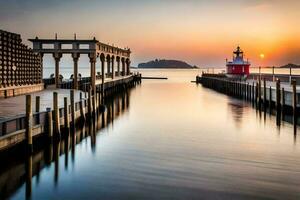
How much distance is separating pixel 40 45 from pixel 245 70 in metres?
44.9

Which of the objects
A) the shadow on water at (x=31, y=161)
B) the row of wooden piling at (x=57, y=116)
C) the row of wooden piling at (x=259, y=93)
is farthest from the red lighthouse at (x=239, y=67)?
the shadow on water at (x=31, y=161)

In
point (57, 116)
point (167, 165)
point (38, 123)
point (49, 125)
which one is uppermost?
point (57, 116)

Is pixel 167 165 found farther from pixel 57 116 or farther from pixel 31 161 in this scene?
pixel 57 116

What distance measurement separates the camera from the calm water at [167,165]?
1486cm

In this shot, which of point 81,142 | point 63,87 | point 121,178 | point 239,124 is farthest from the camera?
point 63,87

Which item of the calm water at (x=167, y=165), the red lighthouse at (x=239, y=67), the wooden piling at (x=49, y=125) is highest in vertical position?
the red lighthouse at (x=239, y=67)

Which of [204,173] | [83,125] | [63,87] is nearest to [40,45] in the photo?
[63,87]

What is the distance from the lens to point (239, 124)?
3447 centimetres

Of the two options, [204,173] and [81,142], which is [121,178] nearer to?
[204,173]

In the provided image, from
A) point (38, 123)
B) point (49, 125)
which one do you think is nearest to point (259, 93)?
point (49, 125)

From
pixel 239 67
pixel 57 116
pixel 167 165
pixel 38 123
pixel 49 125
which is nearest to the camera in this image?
pixel 167 165

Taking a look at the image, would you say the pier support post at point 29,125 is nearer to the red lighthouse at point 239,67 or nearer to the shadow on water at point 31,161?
the shadow on water at point 31,161

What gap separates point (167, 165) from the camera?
741 inches

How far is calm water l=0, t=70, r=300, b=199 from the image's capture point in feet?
48.8
